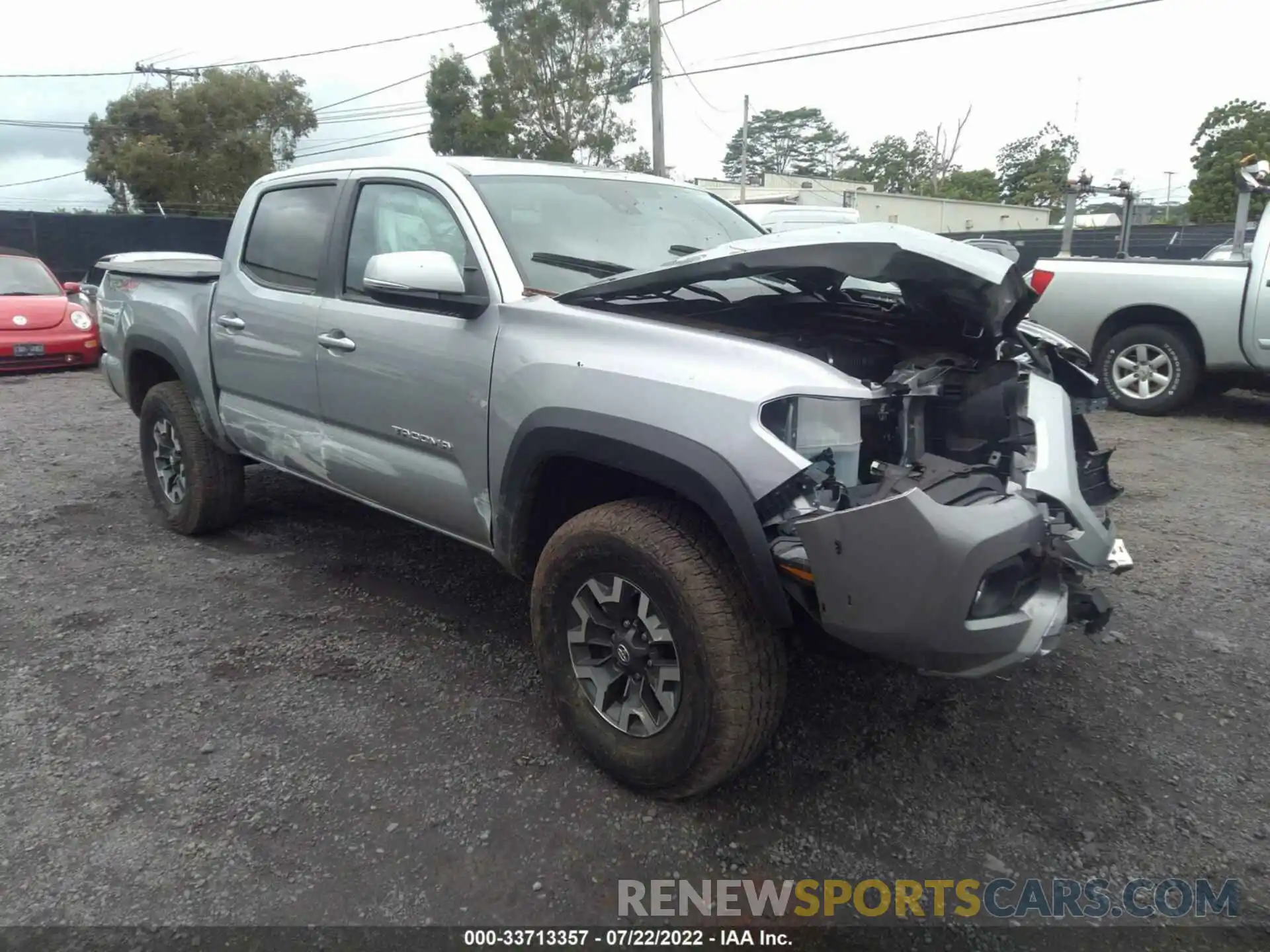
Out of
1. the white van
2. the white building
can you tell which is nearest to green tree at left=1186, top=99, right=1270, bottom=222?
the white building

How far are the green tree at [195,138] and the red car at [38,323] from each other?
28.1 metres

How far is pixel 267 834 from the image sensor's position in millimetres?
2574

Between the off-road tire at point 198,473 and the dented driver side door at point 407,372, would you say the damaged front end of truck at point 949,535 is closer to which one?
the dented driver side door at point 407,372

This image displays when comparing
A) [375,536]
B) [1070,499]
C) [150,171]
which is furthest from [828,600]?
[150,171]

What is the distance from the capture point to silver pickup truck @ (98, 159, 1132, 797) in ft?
7.45

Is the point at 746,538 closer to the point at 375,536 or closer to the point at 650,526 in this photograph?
the point at 650,526

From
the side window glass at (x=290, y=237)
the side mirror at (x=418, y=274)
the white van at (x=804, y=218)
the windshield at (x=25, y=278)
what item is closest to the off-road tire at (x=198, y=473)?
the side window glass at (x=290, y=237)

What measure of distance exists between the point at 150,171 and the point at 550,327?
135 feet

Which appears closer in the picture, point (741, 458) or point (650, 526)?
point (741, 458)

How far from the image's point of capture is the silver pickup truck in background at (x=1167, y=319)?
7262 mm

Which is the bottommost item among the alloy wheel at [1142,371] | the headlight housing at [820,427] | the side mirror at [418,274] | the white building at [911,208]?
the alloy wheel at [1142,371]

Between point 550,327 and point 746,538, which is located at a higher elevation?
point 550,327

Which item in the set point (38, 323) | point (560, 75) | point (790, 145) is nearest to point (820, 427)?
point (38, 323)

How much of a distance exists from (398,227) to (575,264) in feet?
2.74
